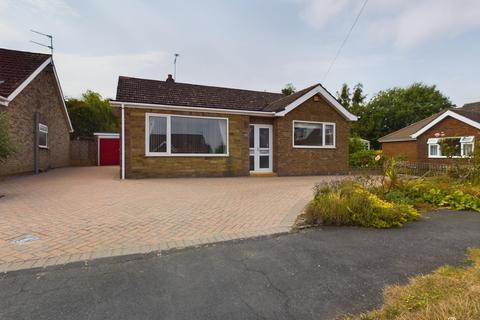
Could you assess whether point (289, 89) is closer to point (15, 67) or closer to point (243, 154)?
point (243, 154)

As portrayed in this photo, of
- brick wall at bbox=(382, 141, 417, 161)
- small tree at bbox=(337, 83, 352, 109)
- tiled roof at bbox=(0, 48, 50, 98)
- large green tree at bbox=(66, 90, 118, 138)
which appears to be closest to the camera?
tiled roof at bbox=(0, 48, 50, 98)

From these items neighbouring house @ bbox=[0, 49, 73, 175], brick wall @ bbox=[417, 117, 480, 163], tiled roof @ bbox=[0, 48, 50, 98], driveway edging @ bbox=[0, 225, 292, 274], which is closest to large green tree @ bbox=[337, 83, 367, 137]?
brick wall @ bbox=[417, 117, 480, 163]

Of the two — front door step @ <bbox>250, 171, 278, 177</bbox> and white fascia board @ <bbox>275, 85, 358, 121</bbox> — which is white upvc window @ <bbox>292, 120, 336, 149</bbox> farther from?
front door step @ <bbox>250, 171, 278, 177</bbox>

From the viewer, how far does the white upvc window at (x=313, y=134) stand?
46.2 ft

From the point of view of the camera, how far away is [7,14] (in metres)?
11.4

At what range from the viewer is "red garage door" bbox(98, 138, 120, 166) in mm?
22812

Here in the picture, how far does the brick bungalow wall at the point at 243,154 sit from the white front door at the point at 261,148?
27cm

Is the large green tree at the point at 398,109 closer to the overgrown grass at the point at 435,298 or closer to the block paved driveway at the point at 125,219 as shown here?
the block paved driveway at the point at 125,219

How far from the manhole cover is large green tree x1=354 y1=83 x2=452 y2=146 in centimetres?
3845

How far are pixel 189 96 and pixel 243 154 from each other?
375 centimetres

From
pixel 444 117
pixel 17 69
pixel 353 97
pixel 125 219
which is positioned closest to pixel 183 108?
pixel 125 219

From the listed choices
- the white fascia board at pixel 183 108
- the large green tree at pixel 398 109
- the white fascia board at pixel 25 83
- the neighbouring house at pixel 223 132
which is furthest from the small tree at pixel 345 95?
the white fascia board at pixel 25 83

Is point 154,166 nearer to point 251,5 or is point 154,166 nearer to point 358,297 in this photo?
point 251,5

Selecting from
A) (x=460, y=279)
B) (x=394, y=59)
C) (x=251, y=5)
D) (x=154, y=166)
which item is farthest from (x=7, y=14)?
(x=394, y=59)
